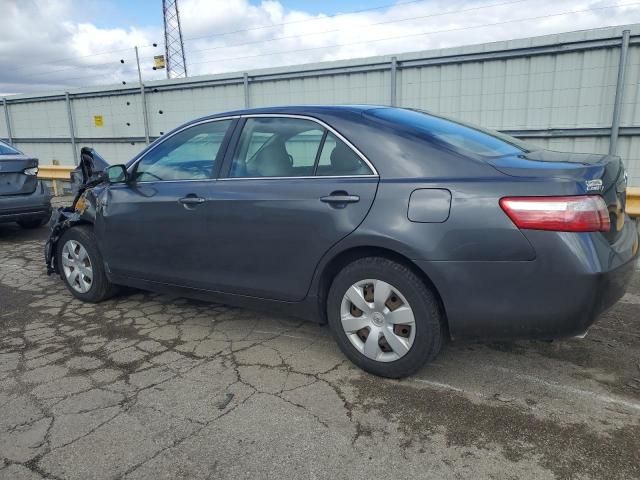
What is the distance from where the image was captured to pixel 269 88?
1080cm

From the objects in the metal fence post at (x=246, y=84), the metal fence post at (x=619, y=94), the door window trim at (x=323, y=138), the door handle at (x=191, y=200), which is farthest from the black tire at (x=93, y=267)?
the metal fence post at (x=246, y=84)

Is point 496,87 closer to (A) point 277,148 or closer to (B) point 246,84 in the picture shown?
(B) point 246,84

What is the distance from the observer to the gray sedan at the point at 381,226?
2412 millimetres

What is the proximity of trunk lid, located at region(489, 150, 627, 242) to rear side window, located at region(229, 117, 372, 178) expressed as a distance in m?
0.79

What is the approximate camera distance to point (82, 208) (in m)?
4.32

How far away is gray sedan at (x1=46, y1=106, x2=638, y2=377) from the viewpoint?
2.41 meters

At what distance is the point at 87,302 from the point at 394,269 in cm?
299

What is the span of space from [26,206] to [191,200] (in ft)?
15.1

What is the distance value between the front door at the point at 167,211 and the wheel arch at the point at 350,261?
895mm

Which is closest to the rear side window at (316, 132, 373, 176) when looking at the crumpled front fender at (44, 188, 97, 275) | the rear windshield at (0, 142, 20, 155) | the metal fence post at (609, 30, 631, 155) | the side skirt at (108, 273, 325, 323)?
the side skirt at (108, 273, 325, 323)

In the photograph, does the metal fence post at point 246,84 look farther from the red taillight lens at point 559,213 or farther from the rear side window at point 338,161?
the red taillight lens at point 559,213

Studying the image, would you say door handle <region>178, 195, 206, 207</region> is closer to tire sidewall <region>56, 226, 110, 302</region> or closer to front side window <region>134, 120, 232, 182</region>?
front side window <region>134, 120, 232, 182</region>

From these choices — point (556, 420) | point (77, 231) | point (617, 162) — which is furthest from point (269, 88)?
point (556, 420)

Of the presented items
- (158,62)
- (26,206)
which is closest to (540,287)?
(26,206)
